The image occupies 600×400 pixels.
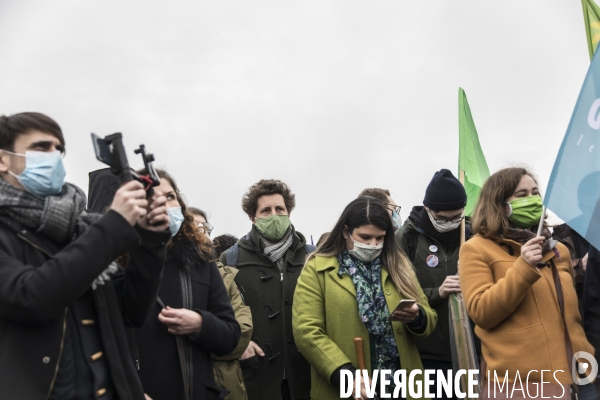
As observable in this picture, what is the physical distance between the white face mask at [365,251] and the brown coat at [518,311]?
0.76 metres

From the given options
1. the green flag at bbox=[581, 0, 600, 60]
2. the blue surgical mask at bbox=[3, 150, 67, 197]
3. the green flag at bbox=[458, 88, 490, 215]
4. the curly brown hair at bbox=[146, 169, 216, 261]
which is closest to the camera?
the blue surgical mask at bbox=[3, 150, 67, 197]

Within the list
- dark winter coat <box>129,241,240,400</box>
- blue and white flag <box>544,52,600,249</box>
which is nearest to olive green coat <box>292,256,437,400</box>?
dark winter coat <box>129,241,240,400</box>

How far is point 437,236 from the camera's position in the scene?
20.2 ft

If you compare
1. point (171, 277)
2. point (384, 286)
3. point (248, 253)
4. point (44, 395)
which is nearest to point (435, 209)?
point (384, 286)

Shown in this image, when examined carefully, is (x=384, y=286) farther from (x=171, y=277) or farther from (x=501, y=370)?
(x=171, y=277)

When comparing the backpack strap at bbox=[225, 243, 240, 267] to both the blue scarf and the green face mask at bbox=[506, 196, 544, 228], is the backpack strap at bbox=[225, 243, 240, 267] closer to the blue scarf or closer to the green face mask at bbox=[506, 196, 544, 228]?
the blue scarf

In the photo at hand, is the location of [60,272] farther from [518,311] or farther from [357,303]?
[518,311]

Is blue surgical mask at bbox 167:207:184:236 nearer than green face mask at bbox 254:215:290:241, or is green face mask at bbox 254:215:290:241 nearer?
blue surgical mask at bbox 167:207:184:236

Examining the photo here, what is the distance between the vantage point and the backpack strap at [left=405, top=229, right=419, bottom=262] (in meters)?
6.12

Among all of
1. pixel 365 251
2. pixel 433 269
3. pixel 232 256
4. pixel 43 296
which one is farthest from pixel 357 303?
pixel 43 296

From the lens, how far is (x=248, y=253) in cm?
635

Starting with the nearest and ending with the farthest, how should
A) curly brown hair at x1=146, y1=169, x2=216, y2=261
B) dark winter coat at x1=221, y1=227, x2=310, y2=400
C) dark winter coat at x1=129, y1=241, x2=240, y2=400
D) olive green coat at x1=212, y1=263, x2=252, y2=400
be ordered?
1. dark winter coat at x1=129, y1=241, x2=240, y2=400
2. curly brown hair at x1=146, y1=169, x2=216, y2=261
3. olive green coat at x1=212, y1=263, x2=252, y2=400
4. dark winter coat at x1=221, y1=227, x2=310, y2=400

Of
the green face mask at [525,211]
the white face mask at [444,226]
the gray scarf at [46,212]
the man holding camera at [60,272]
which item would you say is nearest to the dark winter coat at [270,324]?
the white face mask at [444,226]

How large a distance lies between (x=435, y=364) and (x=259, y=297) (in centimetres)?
159
